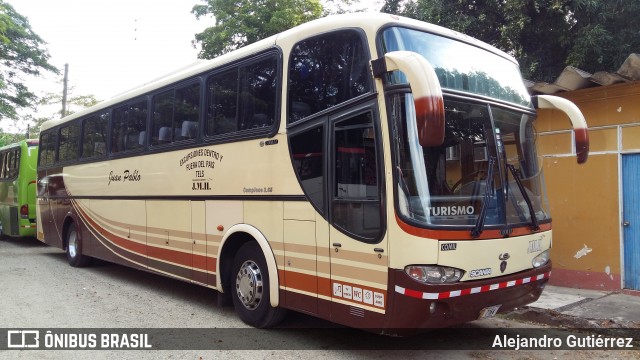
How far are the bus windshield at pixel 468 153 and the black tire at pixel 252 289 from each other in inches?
89.9

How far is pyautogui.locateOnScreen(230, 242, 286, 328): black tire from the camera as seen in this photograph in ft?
18.6

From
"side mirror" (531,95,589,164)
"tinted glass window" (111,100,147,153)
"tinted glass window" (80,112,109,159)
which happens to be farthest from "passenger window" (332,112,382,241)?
"tinted glass window" (80,112,109,159)

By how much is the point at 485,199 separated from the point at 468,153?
44cm

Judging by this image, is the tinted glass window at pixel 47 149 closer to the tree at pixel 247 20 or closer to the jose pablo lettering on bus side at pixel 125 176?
the jose pablo lettering on bus side at pixel 125 176

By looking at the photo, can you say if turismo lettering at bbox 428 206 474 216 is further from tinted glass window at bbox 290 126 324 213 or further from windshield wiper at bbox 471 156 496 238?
tinted glass window at bbox 290 126 324 213

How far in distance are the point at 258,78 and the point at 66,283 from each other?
5.63 metres

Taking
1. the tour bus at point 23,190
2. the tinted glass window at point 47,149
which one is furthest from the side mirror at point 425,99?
the tour bus at point 23,190

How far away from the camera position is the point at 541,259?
5.05 metres

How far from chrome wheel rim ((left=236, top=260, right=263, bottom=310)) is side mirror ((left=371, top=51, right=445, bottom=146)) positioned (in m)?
2.94

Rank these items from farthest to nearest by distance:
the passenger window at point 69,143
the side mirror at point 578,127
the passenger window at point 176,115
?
the passenger window at point 69,143, the passenger window at point 176,115, the side mirror at point 578,127

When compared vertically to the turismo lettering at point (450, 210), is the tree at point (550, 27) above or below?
above

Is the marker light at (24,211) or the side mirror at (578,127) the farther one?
the marker light at (24,211)

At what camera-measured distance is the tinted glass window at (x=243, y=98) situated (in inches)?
224

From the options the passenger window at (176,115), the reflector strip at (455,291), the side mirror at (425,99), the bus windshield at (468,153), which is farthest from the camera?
the passenger window at (176,115)
